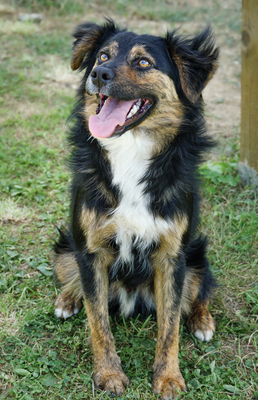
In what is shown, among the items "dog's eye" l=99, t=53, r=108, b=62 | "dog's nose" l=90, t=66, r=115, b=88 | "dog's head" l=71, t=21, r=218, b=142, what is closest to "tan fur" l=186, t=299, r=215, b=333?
"dog's head" l=71, t=21, r=218, b=142

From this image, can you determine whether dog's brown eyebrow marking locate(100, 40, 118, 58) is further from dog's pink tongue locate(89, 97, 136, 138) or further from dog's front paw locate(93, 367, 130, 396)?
dog's front paw locate(93, 367, 130, 396)

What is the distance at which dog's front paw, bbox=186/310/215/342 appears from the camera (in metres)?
3.07

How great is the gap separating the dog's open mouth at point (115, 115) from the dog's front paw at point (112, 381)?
1515mm

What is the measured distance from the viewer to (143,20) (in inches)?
322

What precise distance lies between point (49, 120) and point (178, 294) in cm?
340

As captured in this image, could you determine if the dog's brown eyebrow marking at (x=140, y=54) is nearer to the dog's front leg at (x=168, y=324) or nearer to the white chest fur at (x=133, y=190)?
the white chest fur at (x=133, y=190)

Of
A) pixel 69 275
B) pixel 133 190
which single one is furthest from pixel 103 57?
pixel 69 275

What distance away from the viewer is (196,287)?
317 cm

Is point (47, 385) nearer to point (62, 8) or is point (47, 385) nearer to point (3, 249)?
point (3, 249)

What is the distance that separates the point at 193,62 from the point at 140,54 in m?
0.34

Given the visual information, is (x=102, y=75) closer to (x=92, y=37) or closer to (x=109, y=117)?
(x=109, y=117)

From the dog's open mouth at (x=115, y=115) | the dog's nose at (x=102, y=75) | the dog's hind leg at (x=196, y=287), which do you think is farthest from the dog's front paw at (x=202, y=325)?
the dog's nose at (x=102, y=75)

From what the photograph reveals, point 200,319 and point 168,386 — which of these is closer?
point 168,386

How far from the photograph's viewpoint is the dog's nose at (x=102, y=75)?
2432mm
